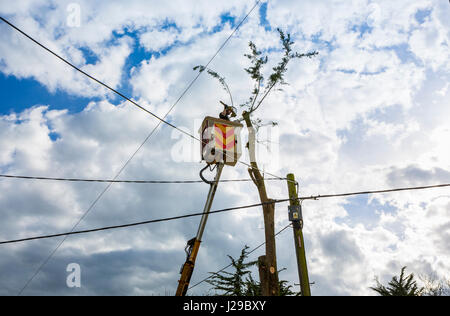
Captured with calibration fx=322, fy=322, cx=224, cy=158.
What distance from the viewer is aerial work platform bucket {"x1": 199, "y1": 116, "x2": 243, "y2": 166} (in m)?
11.0

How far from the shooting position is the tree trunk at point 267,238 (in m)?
10.3

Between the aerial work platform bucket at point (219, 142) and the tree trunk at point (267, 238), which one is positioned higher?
the aerial work platform bucket at point (219, 142)

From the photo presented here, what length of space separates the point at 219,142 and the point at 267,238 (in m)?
3.86

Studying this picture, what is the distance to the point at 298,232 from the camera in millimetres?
10250

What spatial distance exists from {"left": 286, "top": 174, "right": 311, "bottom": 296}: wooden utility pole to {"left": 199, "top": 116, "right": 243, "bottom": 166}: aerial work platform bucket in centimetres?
212

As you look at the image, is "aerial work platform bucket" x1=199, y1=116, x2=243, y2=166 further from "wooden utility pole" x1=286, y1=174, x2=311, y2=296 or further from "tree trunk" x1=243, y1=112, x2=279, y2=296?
"wooden utility pole" x1=286, y1=174, x2=311, y2=296

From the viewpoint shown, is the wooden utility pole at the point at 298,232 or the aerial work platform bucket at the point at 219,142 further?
the aerial work platform bucket at the point at 219,142

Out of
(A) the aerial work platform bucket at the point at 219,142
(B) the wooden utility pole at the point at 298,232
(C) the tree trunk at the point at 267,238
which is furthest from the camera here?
(A) the aerial work platform bucket at the point at 219,142

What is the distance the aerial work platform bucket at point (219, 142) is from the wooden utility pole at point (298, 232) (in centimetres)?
212

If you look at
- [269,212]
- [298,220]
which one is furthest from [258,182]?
[298,220]

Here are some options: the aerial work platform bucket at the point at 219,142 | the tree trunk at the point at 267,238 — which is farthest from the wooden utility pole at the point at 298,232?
the aerial work platform bucket at the point at 219,142

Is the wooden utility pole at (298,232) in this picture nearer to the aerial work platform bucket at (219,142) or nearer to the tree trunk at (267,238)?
the tree trunk at (267,238)

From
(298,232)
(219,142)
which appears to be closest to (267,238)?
(298,232)
